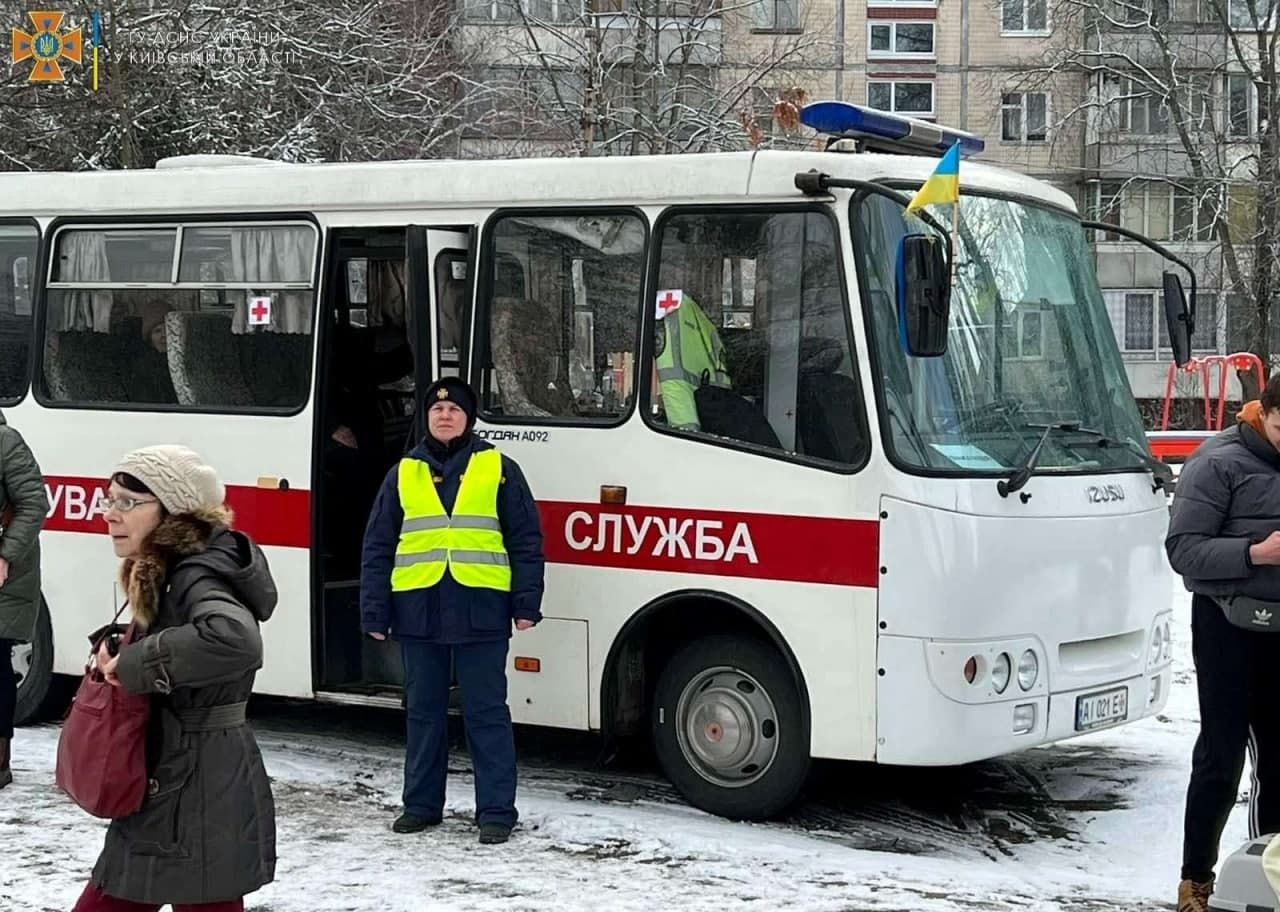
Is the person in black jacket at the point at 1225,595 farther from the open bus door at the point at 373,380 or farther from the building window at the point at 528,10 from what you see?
the building window at the point at 528,10

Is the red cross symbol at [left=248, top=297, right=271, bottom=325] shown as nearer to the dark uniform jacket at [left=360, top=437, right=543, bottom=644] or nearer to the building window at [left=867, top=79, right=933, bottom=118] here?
the dark uniform jacket at [left=360, top=437, right=543, bottom=644]

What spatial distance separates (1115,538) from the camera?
7844 mm

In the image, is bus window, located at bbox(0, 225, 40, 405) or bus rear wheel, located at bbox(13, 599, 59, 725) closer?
bus rear wheel, located at bbox(13, 599, 59, 725)

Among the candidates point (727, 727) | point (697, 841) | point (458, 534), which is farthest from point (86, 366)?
point (697, 841)

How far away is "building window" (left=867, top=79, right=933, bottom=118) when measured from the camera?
50562mm

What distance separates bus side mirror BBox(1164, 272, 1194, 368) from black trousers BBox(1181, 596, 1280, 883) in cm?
239

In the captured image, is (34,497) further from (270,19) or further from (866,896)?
(270,19)

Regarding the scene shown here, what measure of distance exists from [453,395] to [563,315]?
0.88 m

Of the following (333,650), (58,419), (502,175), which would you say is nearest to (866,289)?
(502,175)

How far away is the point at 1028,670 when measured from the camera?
7.51 metres

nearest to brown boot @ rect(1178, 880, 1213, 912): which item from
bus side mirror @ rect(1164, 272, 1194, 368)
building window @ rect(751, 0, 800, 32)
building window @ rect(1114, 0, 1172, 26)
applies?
bus side mirror @ rect(1164, 272, 1194, 368)

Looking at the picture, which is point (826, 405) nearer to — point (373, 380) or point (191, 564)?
point (373, 380)

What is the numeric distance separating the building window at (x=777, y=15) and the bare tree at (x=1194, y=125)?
6.06 metres

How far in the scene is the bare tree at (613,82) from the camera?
29.0 m
